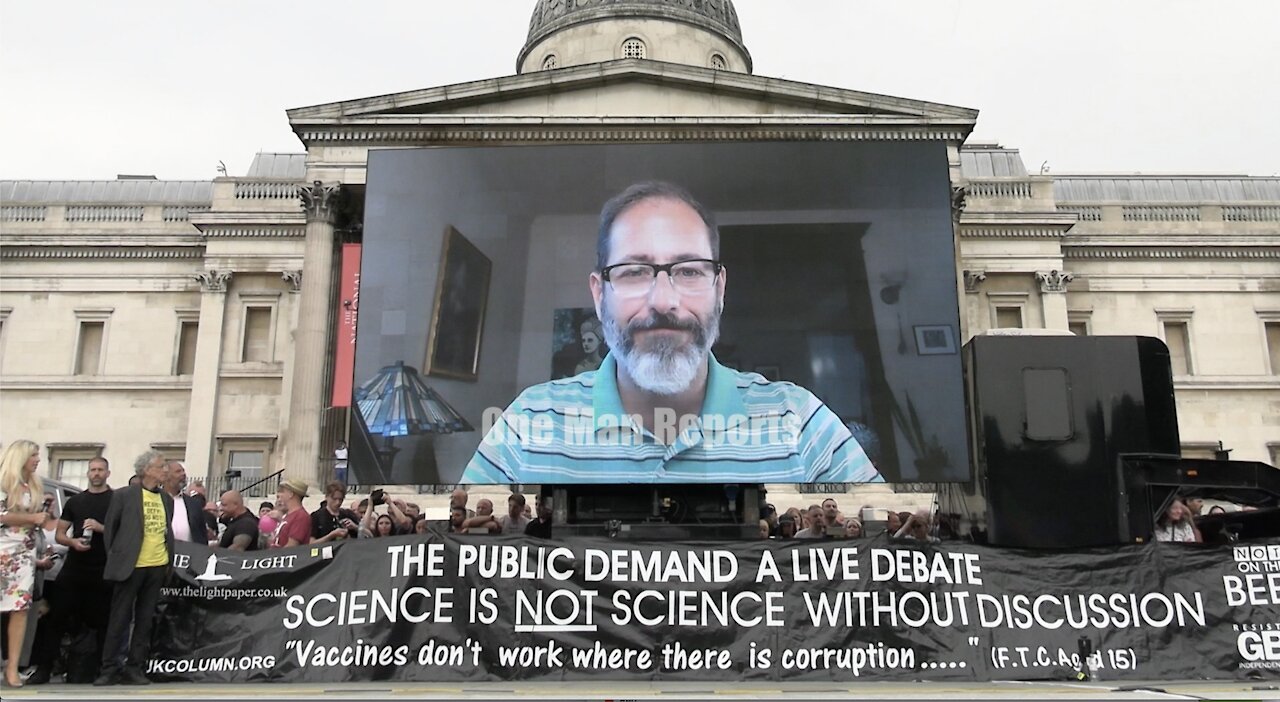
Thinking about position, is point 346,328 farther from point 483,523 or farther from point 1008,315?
point 1008,315

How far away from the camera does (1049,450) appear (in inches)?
421

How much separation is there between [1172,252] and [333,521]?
3439 cm

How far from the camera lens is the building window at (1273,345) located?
37156 millimetres

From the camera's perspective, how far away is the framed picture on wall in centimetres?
1485

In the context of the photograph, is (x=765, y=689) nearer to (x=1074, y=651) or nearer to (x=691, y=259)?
(x=1074, y=651)

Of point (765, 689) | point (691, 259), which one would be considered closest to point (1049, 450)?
point (765, 689)

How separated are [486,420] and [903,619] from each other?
7175 millimetres

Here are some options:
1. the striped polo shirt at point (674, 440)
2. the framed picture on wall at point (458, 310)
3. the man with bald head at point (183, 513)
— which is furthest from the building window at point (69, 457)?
the man with bald head at point (183, 513)

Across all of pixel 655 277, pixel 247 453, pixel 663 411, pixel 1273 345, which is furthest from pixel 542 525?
pixel 1273 345

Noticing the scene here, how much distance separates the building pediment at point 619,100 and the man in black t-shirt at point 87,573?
19486 mm

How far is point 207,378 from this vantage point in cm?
3400

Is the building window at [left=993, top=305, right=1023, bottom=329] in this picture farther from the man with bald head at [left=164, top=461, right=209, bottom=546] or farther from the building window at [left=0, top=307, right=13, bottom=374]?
the building window at [left=0, top=307, right=13, bottom=374]

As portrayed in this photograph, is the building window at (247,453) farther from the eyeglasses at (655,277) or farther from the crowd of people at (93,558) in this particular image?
the crowd of people at (93,558)

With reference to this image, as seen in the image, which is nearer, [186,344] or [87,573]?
[87,573]
